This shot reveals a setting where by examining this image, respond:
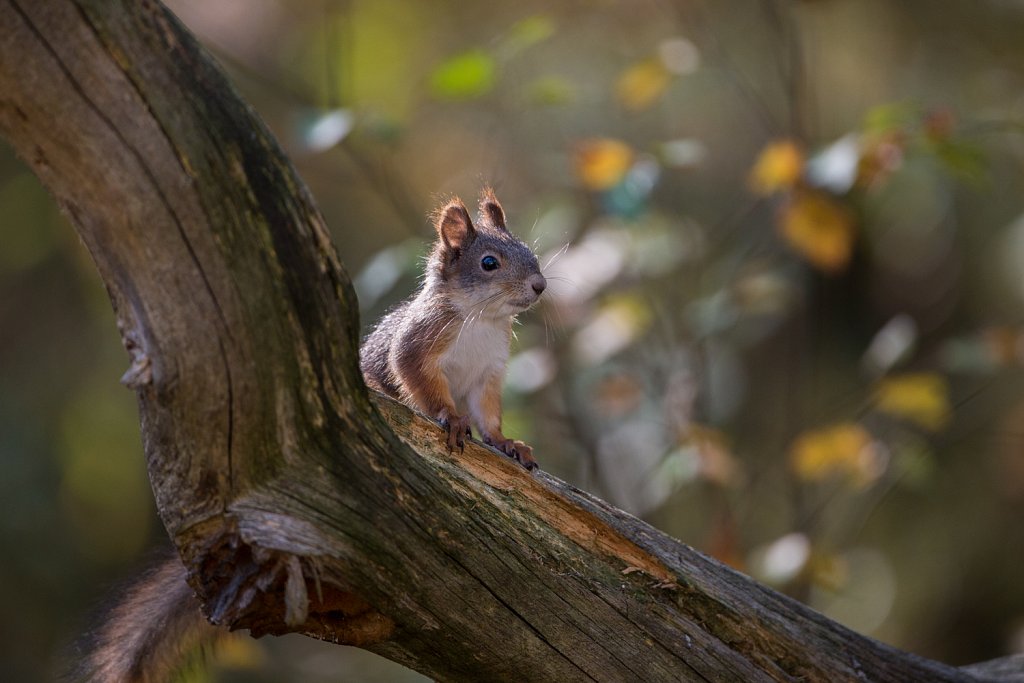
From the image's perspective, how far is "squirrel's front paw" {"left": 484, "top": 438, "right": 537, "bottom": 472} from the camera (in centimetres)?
244

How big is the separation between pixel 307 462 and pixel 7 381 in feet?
14.9

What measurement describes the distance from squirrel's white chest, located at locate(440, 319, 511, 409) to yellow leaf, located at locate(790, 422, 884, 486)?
1.31m

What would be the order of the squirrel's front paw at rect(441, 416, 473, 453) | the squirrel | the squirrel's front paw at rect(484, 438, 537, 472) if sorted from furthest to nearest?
the squirrel
the squirrel's front paw at rect(484, 438, 537, 472)
the squirrel's front paw at rect(441, 416, 473, 453)

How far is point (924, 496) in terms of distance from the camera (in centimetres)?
614

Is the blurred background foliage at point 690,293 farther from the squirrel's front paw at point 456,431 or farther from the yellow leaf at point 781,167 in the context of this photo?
the squirrel's front paw at point 456,431

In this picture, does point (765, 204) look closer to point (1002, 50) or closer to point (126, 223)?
point (1002, 50)

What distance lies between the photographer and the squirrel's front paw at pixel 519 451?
2.44 m

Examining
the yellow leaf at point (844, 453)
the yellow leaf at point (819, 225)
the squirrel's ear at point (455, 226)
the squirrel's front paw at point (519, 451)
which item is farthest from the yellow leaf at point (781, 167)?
the squirrel's front paw at point (519, 451)

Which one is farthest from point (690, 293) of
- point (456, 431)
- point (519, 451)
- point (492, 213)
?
point (456, 431)

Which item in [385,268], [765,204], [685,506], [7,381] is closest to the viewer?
[385,268]

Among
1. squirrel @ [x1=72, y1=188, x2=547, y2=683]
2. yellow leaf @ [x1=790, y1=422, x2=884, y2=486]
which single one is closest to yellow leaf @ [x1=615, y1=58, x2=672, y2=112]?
squirrel @ [x1=72, y1=188, x2=547, y2=683]

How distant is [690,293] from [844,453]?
169 cm

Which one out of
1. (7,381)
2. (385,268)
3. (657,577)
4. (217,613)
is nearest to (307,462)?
(217,613)

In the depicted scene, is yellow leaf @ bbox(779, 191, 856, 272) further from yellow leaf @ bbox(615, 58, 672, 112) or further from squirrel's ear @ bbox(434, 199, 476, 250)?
squirrel's ear @ bbox(434, 199, 476, 250)
